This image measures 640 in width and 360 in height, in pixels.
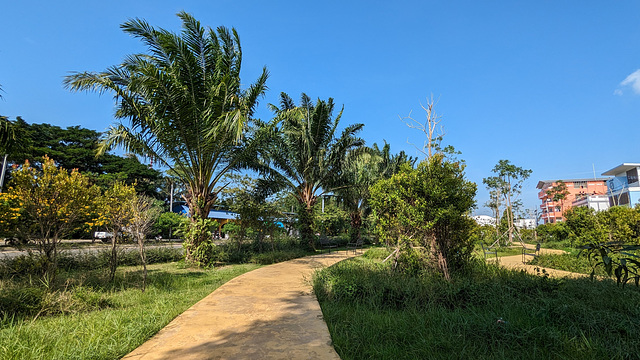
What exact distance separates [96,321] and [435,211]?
6.19m

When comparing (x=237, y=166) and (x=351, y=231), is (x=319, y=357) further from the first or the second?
(x=351, y=231)

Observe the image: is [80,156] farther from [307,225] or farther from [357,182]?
[357,182]

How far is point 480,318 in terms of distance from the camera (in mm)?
4117

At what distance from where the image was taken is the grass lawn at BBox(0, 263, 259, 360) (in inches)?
133

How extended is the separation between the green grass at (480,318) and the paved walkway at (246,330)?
29cm

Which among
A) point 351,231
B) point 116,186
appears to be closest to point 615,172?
point 351,231

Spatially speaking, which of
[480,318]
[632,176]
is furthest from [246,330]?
[632,176]

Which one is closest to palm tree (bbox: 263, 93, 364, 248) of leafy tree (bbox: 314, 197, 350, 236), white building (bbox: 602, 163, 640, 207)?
leafy tree (bbox: 314, 197, 350, 236)

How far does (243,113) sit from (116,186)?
3.89 meters

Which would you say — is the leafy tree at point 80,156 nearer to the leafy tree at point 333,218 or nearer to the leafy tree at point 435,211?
the leafy tree at point 333,218

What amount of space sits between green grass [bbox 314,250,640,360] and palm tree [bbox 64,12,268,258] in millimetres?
5802

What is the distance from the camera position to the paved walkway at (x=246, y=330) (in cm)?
341

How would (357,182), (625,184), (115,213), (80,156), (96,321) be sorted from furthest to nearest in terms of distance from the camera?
(625,184)
(80,156)
(357,182)
(115,213)
(96,321)

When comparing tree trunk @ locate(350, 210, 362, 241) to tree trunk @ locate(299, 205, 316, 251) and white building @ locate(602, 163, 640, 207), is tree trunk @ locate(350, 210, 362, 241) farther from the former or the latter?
white building @ locate(602, 163, 640, 207)
